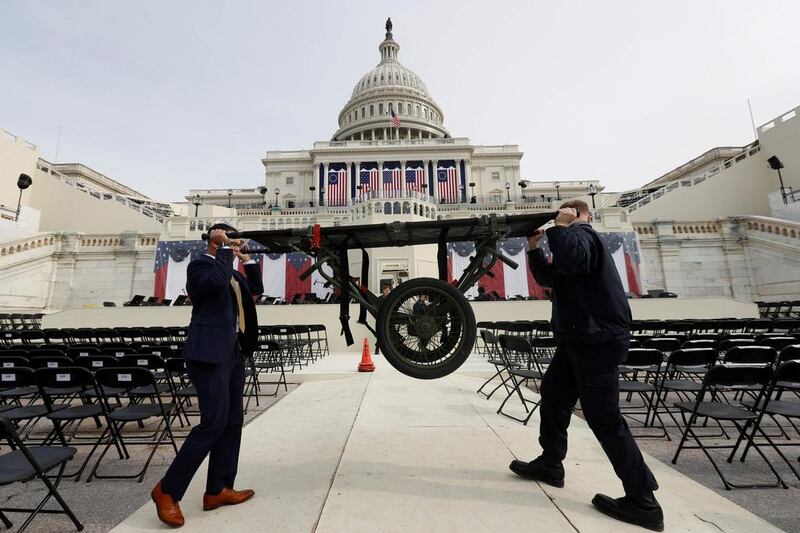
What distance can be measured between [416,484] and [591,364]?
140 cm

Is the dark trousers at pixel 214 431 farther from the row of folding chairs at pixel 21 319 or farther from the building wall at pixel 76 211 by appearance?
the building wall at pixel 76 211

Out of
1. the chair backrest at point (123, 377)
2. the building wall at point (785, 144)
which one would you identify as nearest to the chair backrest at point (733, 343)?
the chair backrest at point (123, 377)

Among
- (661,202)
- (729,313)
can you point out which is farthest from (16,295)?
(661,202)

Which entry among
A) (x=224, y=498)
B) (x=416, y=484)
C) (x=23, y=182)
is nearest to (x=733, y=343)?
(x=416, y=484)

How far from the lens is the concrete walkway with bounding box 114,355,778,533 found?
202 centimetres

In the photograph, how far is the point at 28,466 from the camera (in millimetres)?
2092

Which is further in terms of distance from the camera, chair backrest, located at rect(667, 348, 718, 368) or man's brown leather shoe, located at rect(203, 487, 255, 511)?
chair backrest, located at rect(667, 348, 718, 368)

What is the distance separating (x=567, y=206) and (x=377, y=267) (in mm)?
18554

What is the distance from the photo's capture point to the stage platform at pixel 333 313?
12516mm

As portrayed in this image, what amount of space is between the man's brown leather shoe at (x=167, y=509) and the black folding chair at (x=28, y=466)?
50 centimetres

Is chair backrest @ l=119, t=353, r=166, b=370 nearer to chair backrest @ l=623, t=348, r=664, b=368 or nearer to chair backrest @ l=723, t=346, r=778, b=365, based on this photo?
chair backrest @ l=623, t=348, r=664, b=368

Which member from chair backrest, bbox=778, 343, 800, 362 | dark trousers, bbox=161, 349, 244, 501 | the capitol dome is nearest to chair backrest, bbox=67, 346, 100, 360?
dark trousers, bbox=161, 349, 244, 501

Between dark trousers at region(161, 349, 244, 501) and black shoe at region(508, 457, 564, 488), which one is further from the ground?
dark trousers at region(161, 349, 244, 501)

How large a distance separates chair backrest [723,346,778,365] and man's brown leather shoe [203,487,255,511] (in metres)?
4.30
